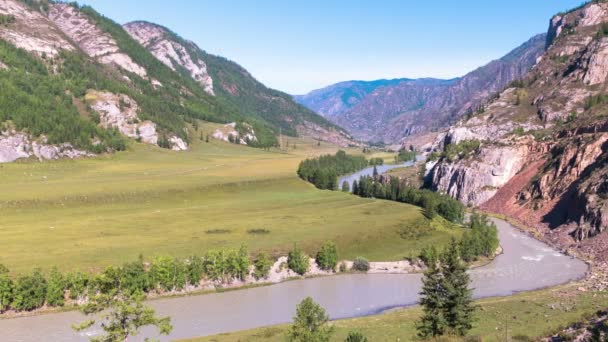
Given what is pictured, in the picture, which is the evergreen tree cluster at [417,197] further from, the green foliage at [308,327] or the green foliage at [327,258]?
the green foliage at [308,327]

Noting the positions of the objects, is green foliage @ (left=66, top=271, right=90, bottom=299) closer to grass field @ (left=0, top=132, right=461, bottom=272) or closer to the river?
the river

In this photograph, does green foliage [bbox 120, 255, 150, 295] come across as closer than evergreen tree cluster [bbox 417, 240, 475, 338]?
No

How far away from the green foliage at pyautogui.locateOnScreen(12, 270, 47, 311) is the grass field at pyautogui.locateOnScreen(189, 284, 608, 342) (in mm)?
31280

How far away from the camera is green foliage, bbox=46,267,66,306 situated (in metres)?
80.1

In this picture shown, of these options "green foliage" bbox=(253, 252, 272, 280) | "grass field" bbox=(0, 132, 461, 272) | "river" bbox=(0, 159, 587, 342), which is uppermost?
"grass field" bbox=(0, 132, 461, 272)

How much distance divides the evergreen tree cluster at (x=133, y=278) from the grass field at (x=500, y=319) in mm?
21627

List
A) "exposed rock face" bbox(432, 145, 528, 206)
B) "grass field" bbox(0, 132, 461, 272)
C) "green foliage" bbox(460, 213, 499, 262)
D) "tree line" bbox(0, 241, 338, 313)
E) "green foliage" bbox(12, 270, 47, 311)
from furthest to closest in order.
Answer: "exposed rock face" bbox(432, 145, 528, 206), "green foliage" bbox(460, 213, 499, 262), "grass field" bbox(0, 132, 461, 272), "tree line" bbox(0, 241, 338, 313), "green foliage" bbox(12, 270, 47, 311)

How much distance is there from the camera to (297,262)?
102938 mm

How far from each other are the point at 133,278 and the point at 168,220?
5120 centimetres

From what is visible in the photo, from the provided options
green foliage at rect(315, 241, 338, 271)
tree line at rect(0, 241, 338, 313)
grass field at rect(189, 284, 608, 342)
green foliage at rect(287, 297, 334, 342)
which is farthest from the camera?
green foliage at rect(315, 241, 338, 271)

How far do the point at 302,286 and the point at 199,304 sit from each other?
2120cm

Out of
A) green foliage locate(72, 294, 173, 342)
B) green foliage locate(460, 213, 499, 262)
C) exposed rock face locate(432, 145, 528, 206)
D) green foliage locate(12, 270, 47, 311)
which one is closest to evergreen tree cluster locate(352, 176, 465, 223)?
exposed rock face locate(432, 145, 528, 206)

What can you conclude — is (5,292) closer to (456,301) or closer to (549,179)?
(456,301)

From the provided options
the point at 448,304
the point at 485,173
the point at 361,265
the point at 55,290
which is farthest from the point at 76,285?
the point at 485,173
